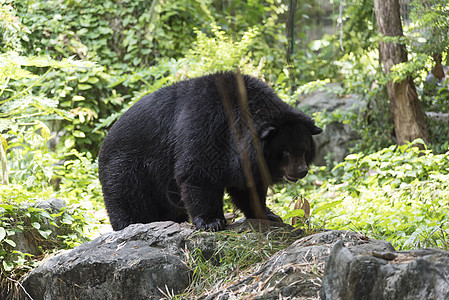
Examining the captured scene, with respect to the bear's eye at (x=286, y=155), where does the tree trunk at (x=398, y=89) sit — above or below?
above

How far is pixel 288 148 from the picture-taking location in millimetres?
3844

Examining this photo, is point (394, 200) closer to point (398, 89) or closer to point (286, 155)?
point (286, 155)

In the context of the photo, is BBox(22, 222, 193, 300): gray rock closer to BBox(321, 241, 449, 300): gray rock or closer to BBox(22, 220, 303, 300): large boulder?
BBox(22, 220, 303, 300): large boulder

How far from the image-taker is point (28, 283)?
12.6 feet

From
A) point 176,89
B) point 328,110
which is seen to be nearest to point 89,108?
point 328,110

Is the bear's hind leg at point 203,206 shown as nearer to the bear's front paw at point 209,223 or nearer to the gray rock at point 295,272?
the bear's front paw at point 209,223

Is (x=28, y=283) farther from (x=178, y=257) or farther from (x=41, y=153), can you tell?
(x=41, y=153)

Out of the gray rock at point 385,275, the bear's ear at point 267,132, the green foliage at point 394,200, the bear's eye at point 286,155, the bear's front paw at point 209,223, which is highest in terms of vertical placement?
the bear's ear at point 267,132

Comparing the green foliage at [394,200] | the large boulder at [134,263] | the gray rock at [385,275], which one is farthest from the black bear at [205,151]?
the gray rock at [385,275]

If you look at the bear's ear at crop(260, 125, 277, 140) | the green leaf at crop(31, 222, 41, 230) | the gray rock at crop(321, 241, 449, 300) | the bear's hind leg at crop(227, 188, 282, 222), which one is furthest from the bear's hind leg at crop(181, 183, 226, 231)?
the gray rock at crop(321, 241, 449, 300)

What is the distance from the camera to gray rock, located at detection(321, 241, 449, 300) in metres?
1.93

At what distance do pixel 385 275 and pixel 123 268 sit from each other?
5.76 ft

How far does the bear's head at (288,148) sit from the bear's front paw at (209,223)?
1.86 feet

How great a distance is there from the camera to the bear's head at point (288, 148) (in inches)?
150
